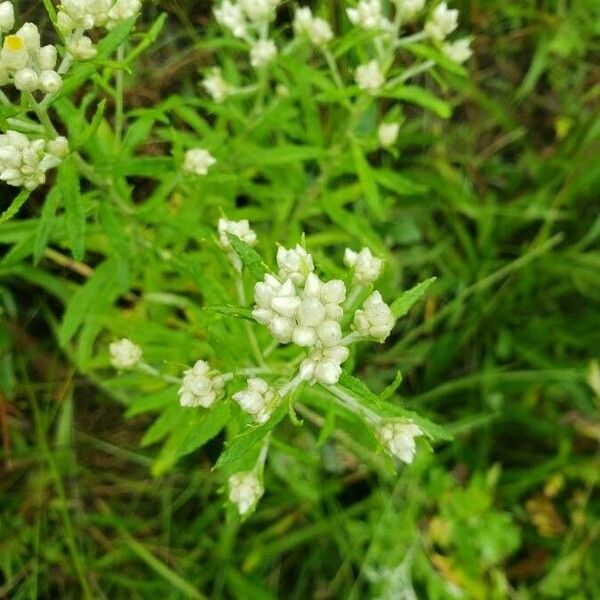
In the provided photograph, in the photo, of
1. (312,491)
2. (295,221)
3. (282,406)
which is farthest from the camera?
(312,491)

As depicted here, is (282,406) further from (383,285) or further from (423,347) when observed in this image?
(423,347)

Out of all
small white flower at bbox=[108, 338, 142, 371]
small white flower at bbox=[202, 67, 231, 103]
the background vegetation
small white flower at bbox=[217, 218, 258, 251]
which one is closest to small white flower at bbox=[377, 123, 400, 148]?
the background vegetation

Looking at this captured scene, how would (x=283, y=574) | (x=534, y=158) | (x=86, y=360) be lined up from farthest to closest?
(x=534, y=158)
(x=283, y=574)
(x=86, y=360)

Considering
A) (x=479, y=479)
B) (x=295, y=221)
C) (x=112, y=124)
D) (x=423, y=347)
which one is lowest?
(x=479, y=479)

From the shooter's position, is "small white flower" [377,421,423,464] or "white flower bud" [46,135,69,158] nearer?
"small white flower" [377,421,423,464]

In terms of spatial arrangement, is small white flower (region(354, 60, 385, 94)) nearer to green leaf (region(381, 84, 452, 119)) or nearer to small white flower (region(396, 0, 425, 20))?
green leaf (region(381, 84, 452, 119))

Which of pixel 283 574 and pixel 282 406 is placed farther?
pixel 283 574

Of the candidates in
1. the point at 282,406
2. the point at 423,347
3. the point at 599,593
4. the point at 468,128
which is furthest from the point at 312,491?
the point at 468,128
